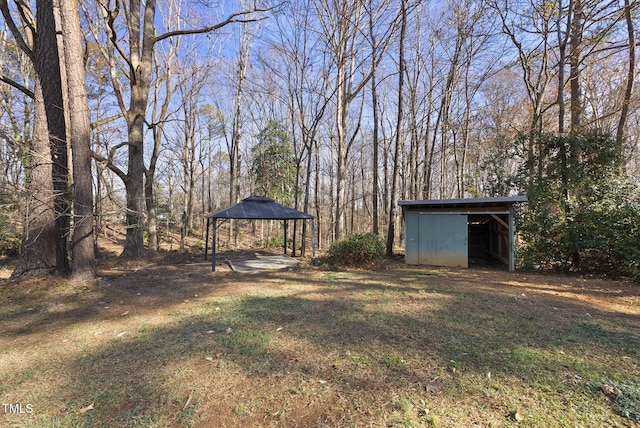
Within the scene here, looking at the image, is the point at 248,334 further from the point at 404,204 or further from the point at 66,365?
the point at 404,204

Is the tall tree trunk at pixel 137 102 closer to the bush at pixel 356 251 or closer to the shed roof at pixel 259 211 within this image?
the shed roof at pixel 259 211

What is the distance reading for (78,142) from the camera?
5.66 m

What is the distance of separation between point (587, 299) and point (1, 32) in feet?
73.0

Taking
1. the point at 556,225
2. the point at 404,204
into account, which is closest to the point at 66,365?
the point at 404,204

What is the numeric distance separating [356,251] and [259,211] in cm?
326

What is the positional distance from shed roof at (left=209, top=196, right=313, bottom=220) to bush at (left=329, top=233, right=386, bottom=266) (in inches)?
59.4

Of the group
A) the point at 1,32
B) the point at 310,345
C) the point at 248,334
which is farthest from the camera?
the point at 1,32

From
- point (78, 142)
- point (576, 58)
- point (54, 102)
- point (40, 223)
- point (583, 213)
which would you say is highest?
point (576, 58)

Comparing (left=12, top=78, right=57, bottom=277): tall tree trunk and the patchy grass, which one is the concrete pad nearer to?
the patchy grass

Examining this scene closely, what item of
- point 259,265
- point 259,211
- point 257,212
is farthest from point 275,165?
point 259,265

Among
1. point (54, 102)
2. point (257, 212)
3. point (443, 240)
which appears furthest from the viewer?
point (443, 240)

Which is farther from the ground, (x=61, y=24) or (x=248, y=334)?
(x=61, y=24)

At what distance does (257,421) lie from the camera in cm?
192

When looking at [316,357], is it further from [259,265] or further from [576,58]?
[576,58]
